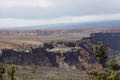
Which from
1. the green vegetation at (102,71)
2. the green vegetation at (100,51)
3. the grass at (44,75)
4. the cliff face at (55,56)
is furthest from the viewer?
the cliff face at (55,56)

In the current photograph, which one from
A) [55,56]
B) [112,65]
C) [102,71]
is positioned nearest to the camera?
[102,71]

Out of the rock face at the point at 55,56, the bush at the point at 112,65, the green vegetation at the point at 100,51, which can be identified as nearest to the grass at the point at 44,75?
the rock face at the point at 55,56

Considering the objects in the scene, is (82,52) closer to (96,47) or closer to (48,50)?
(48,50)

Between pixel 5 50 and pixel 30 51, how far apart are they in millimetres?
9220

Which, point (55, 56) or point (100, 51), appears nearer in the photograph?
point (100, 51)

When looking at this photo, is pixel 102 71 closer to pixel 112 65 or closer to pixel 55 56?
pixel 112 65

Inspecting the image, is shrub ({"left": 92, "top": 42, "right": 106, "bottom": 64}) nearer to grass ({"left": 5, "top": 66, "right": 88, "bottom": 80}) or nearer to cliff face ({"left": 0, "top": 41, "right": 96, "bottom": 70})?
grass ({"left": 5, "top": 66, "right": 88, "bottom": 80})

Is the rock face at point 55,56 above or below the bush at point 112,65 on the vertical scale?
below

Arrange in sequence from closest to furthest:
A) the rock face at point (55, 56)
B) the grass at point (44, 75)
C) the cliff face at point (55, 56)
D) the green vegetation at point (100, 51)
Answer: the green vegetation at point (100, 51), the grass at point (44, 75), the rock face at point (55, 56), the cliff face at point (55, 56)

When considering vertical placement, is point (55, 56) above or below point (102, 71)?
below

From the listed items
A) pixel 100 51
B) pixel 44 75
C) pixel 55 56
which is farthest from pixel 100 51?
pixel 55 56

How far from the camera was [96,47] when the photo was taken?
72.8m

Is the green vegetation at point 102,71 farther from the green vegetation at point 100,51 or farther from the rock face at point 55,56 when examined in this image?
the rock face at point 55,56

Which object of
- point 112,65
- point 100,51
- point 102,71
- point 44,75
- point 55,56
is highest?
point 100,51
